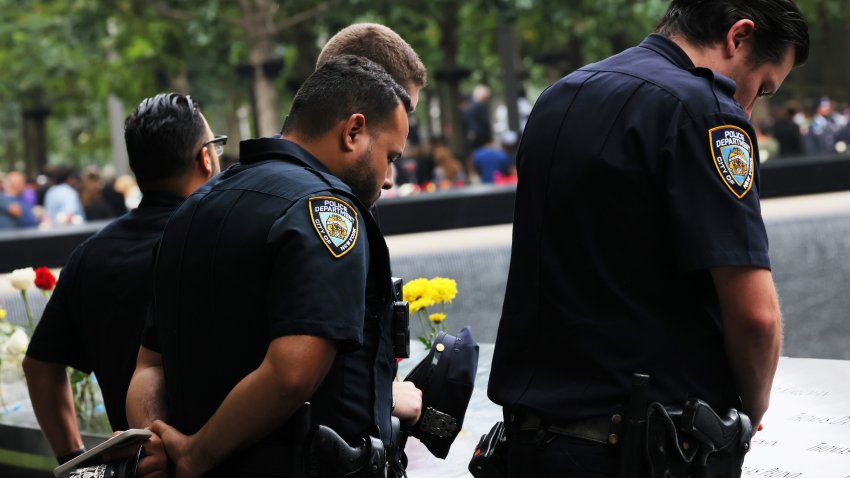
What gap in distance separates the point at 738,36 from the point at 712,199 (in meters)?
0.42

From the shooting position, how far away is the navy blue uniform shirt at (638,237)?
232 centimetres

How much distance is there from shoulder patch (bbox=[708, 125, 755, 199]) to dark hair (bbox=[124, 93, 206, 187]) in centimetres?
152

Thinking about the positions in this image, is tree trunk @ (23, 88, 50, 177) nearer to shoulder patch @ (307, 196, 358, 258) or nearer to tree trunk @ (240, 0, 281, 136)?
tree trunk @ (240, 0, 281, 136)

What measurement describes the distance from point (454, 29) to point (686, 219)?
73.9 ft

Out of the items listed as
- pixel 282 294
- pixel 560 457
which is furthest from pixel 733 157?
pixel 282 294

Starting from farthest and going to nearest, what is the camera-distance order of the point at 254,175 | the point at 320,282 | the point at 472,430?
the point at 472,430 → the point at 254,175 → the point at 320,282

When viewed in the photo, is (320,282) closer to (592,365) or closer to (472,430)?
(592,365)

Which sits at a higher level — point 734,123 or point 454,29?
point 734,123

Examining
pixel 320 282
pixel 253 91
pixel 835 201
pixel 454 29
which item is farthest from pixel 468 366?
pixel 454 29

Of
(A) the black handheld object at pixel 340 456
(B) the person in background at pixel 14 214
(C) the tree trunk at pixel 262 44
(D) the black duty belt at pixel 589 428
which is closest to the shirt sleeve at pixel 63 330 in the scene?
(A) the black handheld object at pixel 340 456

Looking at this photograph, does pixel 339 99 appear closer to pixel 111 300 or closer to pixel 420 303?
pixel 111 300

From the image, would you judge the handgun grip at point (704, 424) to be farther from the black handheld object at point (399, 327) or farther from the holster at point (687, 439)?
the black handheld object at point (399, 327)

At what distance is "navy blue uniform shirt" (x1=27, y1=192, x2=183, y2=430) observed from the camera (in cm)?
326

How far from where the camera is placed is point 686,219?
2.31m
